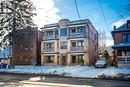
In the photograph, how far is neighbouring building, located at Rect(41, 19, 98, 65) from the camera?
48281 millimetres

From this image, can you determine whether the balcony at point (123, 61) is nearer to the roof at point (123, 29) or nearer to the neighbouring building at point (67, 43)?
the roof at point (123, 29)

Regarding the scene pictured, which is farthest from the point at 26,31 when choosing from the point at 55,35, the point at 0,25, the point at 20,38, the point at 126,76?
the point at 126,76

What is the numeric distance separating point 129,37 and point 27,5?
69.7 ft

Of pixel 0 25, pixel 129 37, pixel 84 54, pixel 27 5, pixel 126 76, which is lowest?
pixel 126 76

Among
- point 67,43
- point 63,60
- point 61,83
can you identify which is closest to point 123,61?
point 67,43

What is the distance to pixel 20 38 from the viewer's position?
45.4 meters

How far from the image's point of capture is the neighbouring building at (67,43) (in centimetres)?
4828

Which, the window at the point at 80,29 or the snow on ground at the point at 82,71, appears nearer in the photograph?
the snow on ground at the point at 82,71

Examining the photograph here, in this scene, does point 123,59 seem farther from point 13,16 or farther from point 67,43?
point 13,16

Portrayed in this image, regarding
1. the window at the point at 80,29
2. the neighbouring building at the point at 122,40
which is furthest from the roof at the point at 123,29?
the window at the point at 80,29

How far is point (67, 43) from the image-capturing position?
50.5m

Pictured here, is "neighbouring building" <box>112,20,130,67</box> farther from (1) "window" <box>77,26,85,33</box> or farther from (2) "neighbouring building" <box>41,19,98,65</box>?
(1) "window" <box>77,26,85,33</box>

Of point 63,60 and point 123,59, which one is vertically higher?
point 123,59

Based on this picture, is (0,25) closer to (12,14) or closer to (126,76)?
(12,14)
